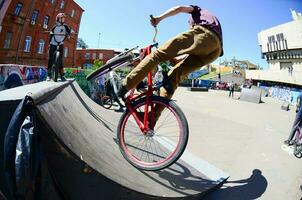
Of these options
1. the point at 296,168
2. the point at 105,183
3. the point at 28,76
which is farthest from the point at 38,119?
the point at 28,76

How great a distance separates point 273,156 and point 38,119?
4443mm

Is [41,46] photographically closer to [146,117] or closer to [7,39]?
[7,39]

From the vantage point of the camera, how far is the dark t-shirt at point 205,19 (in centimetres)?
283

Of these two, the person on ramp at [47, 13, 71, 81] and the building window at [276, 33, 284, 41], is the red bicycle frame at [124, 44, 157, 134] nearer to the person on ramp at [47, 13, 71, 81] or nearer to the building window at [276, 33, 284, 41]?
the person on ramp at [47, 13, 71, 81]

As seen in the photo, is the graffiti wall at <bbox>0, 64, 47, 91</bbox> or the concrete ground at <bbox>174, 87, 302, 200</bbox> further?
the graffiti wall at <bbox>0, 64, 47, 91</bbox>

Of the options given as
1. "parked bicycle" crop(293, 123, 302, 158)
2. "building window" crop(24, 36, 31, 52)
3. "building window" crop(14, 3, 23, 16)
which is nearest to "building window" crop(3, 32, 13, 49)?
"building window" crop(14, 3, 23, 16)

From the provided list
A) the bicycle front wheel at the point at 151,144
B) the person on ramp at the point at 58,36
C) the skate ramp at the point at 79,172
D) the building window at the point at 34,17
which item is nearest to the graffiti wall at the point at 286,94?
the building window at the point at 34,17

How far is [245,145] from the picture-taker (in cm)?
600

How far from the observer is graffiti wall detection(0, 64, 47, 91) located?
8.34 metres

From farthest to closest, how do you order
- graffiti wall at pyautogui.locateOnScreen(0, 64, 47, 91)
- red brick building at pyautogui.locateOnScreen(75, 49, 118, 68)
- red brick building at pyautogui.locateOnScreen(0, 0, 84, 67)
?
1. red brick building at pyautogui.locateOnScreen(75, 49, 118, 68)
2. red brick building at pyautogui.locateOnScreen(0, 0, 84, 67)
3. graffiti wall at pyautogui.locateOnScreen(0, 64, 47, 91)

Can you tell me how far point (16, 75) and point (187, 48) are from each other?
8324mm

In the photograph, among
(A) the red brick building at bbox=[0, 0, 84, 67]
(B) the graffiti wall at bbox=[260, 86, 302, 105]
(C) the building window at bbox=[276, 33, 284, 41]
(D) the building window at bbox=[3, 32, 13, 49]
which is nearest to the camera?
(D) the building window at bbox=[3, 32, 13, 49]

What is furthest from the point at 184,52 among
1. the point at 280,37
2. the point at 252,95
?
the point at 280,37

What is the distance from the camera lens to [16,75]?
941 cm
